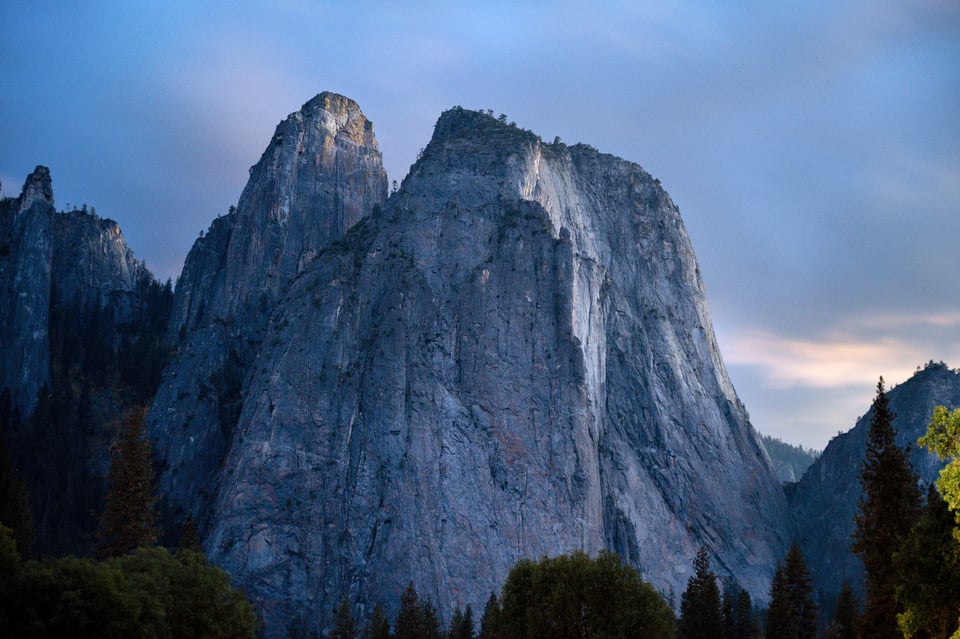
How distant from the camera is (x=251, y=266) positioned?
171m

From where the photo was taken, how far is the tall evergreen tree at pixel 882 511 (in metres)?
57.4

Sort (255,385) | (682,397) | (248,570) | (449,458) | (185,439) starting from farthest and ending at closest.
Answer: (682,397) < (185,439) < (255,385) < (449,458) < (248,570)

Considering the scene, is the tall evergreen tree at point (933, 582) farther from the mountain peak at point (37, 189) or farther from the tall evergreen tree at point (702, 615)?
the mountain peak at point (37, 189)

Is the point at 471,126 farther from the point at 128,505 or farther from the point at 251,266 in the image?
the point at 128,505

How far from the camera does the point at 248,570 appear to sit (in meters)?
122

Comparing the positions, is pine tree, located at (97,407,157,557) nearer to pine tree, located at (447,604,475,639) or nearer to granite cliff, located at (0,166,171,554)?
pine tree, located at (447,604,475,639)

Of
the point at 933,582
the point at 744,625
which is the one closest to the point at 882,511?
the point at 933,582

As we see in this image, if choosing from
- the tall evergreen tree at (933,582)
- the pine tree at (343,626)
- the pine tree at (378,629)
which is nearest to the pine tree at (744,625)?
the pine tree at (378,629)

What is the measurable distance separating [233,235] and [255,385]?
150ft

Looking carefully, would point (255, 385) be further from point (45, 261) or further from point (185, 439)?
point (45, 261)

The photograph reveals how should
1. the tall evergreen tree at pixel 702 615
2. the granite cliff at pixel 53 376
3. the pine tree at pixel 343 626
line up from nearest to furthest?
the tall evergreen tree at pixel 702 615, the pine tree at pixel 343 626, the granite cliff at pixel 53 376

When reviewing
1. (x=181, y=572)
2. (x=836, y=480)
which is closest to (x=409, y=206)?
(x=836, y=480)

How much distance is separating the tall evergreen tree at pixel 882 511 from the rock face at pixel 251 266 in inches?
4039

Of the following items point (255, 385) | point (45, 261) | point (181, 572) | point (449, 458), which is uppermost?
point (45, 261)
